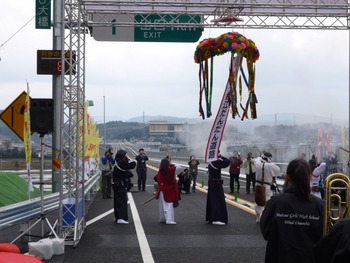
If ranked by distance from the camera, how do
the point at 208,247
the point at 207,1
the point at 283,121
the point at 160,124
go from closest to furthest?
1. the point at 208,247
2. the point at 207,1
3. the point at 283,121
4. the point at 160,124

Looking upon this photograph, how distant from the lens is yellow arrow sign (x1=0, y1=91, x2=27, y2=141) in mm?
11711

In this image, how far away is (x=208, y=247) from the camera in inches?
387

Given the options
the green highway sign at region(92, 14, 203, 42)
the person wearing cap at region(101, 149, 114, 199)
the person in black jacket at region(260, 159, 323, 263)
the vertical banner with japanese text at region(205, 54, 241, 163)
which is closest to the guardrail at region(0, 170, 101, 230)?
the vertical banner with japanese text at region(205, 54, 241, 163)

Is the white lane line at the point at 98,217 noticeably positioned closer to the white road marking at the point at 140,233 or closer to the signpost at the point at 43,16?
the white road marking at the point at 140,233

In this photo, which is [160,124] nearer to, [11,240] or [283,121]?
[283,121]

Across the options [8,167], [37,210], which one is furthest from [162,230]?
[8,167]

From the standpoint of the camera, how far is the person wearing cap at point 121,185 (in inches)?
505

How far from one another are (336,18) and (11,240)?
843 centimetres

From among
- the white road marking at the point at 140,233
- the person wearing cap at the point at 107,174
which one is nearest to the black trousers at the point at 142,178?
the person wearing cap at the point at 107,174

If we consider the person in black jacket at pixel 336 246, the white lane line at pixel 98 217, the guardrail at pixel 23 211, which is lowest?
the white lane line at pixel 98 217

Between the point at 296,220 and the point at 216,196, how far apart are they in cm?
816

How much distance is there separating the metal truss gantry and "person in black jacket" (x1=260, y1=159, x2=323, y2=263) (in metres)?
5.98

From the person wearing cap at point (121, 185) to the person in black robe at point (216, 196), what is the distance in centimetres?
195

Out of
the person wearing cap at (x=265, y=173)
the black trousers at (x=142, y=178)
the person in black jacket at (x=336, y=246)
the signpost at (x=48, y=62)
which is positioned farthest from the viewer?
the black trousers at (x=142, y=178)
